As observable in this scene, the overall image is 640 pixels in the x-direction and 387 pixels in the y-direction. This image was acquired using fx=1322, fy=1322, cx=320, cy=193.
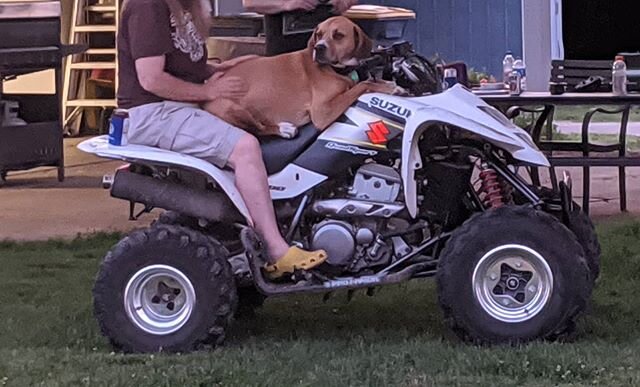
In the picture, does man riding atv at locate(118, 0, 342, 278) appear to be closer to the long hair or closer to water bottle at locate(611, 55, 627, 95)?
the long hair

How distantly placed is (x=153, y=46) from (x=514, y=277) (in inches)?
67.2

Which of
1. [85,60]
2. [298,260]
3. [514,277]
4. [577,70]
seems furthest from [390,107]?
[85,60]

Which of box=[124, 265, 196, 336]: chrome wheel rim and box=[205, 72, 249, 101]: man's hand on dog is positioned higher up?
box=[205, 72, 249, 101]: man's hand on dog

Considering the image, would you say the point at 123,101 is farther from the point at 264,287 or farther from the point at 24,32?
the point at 24,32

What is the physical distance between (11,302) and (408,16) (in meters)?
3.43

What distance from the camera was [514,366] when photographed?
4.77 meters

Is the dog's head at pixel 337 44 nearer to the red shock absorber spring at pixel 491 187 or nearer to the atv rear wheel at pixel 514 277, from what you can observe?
the red shock absorber spring at pixel 491 187

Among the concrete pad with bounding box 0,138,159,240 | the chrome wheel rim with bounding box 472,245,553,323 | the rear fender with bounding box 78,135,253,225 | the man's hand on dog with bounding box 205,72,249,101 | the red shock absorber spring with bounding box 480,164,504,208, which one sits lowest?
the concrete pad with bounding box 0,138,159,240

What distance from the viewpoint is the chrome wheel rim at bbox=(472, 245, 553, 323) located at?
5137 millimetres

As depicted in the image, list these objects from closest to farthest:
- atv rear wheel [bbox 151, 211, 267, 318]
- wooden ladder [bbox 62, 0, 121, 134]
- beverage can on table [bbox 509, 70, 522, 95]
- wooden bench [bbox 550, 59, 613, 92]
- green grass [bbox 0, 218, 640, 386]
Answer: green grass [bbox 0, 218, 640, 386] < atv rear wheel [bbox 151, 211, 267, 318] < beverage can on table [bbox 509, 70, 522, 95] < wooden bench [bbox 550, 59, 613, 92] < wooden ladder [bbox 62, 0, 121, 134]

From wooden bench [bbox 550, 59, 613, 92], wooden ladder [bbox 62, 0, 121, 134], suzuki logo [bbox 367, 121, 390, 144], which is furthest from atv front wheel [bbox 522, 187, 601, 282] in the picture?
wooden ladder [bbox 62, 0, 121, 134]

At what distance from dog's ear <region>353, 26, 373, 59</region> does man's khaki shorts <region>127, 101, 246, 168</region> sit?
0.57 metres

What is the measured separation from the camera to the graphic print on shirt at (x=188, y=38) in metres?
5.39

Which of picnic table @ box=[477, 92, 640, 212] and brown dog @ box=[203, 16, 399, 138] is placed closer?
brown dog @ box=[203, 16, 399, 138]
